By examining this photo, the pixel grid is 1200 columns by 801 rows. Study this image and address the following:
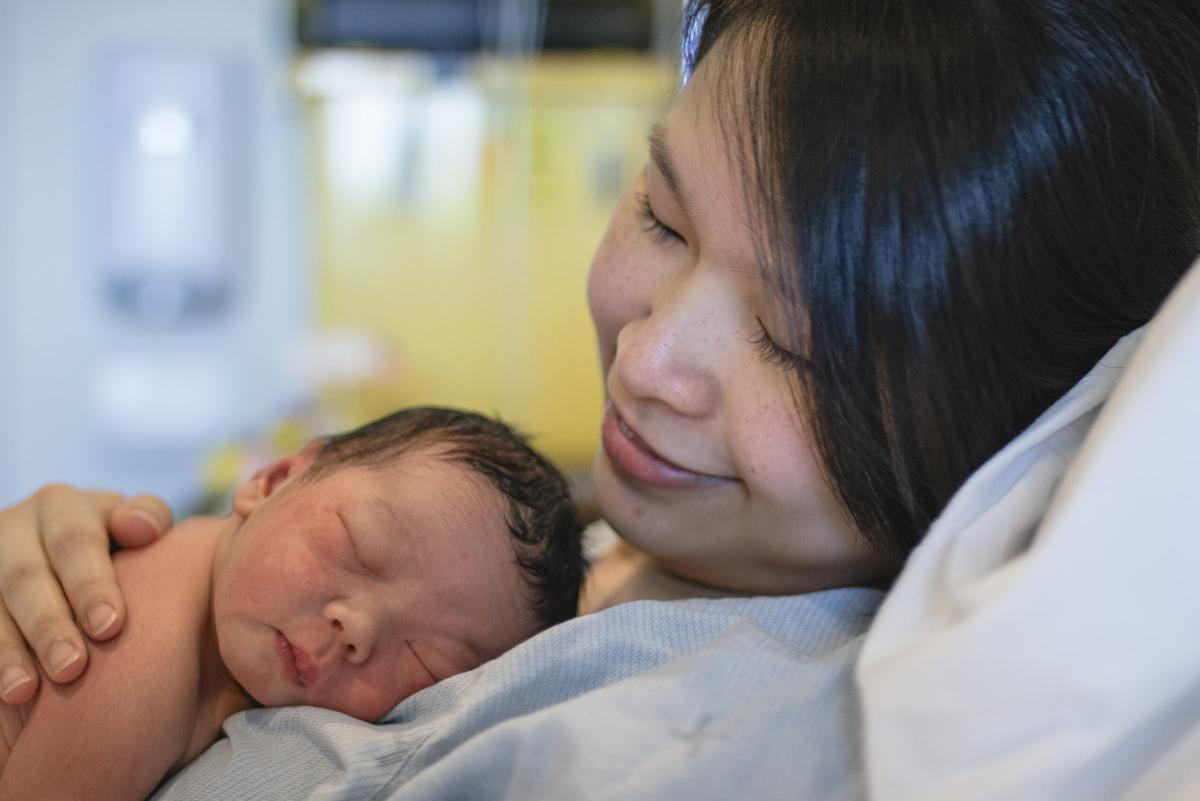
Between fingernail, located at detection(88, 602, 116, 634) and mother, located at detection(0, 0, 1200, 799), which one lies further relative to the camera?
fingernail, located at detection(88, 602, 116, 634)

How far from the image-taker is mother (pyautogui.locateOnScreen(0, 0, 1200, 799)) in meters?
0.73

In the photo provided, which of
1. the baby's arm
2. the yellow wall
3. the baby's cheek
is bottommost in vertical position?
the yellow wall

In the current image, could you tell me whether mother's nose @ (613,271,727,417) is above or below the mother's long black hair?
below

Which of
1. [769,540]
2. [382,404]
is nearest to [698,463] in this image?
[769,540]

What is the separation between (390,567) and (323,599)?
0.20 feet

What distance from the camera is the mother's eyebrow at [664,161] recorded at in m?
0.92

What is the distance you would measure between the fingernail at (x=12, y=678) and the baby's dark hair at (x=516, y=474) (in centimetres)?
28

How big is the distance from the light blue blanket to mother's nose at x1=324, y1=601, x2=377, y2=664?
0.08 m

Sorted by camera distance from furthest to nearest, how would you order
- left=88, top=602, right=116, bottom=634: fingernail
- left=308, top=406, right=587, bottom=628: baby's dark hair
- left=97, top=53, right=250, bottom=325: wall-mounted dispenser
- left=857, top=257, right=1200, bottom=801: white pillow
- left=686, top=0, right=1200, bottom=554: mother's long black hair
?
1. left=97, top=53, right=250, bottom=325: wall-mounted dispenser
2. left=308, top=406, right=587, bottom=628: baby's dark hair
3. left=88, top=602, right=116, bottom=634: fingernail
4. left=686, top=0, right=1200, bottom=554: mother's long black hair
5. left=857, top=257, right=1200, bottom=801: white pillow

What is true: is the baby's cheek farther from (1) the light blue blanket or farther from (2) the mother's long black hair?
(2) the mother's long black hair

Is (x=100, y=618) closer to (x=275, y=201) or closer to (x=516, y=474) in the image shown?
(x=516, y=474)

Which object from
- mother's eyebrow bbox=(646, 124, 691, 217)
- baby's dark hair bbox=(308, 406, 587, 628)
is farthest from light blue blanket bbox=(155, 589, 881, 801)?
mother's eyebrow bbox=(646, 124, 691, 217)

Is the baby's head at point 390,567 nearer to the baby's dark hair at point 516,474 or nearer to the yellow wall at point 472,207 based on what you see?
the baby's dark hair at point 516,474

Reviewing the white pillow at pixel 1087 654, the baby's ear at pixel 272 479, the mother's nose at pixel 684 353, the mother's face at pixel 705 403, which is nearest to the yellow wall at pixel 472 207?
the baby's ear at pixel 272 479
